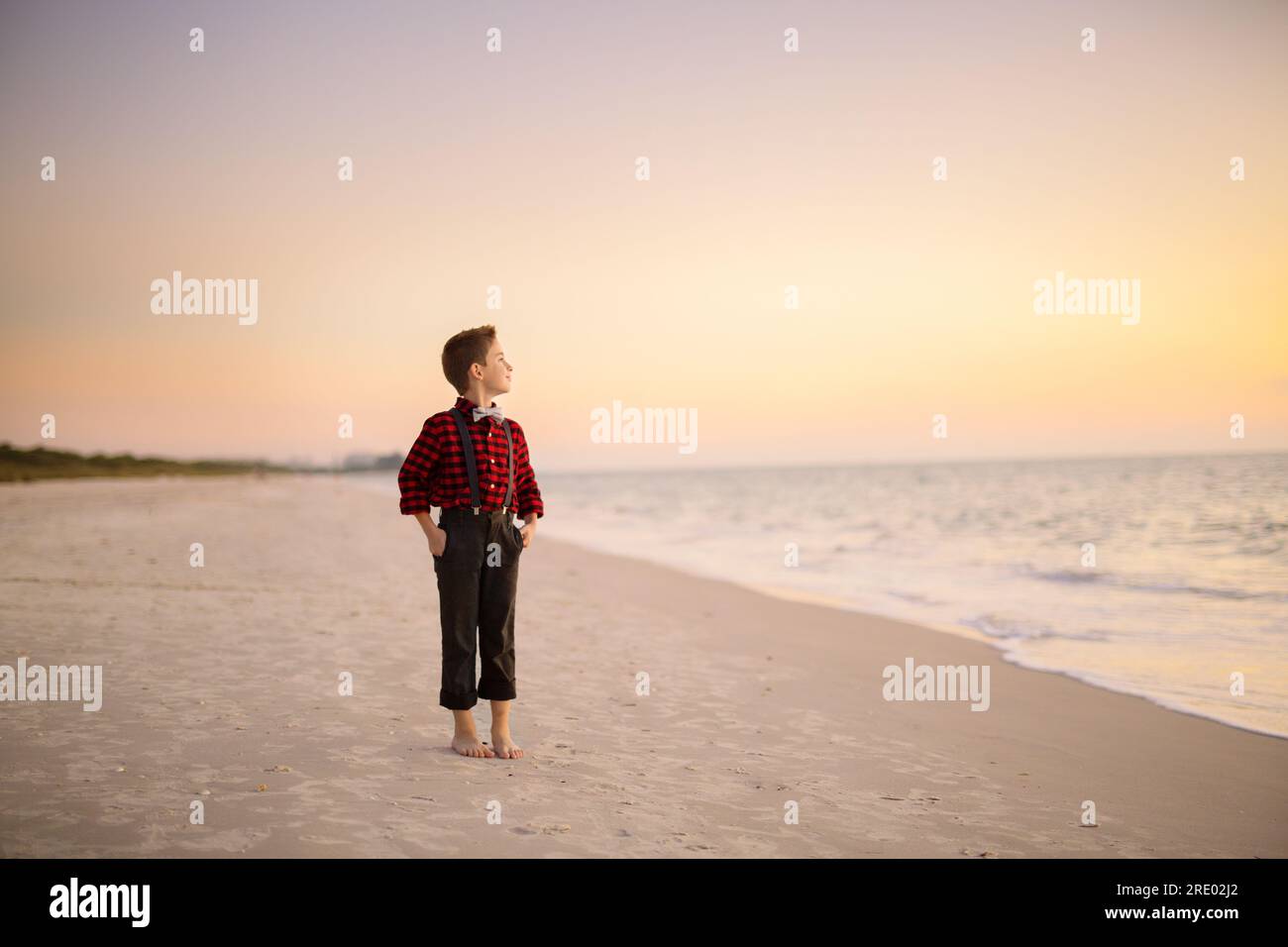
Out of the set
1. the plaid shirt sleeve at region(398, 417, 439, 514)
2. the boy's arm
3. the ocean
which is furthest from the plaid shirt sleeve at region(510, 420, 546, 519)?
the ocean

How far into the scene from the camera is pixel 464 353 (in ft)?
16.3

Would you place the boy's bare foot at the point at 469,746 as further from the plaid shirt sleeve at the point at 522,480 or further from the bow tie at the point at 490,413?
the bow tie at the point at 490,413

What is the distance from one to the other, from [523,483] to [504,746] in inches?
59.9

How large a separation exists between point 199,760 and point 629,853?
98.8 inches

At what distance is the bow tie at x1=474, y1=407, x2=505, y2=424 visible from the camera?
4812 millimetres

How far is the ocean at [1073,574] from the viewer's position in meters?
8.55

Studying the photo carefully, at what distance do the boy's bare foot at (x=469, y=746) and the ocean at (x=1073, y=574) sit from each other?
5678mm

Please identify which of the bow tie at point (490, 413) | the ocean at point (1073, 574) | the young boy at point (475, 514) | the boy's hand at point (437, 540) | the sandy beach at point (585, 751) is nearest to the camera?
the sandy beach at point (585, 751)

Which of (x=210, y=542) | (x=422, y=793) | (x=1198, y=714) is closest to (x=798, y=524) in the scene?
(x=210, y=542)

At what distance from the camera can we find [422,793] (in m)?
4.22

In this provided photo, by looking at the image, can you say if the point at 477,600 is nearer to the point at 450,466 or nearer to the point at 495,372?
the point at 450,466

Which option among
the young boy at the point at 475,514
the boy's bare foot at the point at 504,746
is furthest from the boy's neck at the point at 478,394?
the boy's bare foot at the point at 504,746

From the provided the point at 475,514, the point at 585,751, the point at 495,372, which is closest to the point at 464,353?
the point at 495,372
